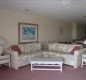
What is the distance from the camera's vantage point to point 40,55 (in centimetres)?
509

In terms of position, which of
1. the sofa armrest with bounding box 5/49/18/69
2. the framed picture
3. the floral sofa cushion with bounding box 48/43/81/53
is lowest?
the sofa armrest with bounding box 5/49/18/69

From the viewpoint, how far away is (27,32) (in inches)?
229

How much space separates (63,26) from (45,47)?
3158mm

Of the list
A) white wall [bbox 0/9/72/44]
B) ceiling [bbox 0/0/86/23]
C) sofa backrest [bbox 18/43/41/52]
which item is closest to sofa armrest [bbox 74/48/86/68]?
ceiling [bbox 0/0/86/23]

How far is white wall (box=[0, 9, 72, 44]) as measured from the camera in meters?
4.89

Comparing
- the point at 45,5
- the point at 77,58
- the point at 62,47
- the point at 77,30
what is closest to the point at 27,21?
the point at 45,5

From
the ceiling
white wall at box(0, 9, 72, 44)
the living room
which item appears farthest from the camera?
white wall at box(0, 9, 72, 44)

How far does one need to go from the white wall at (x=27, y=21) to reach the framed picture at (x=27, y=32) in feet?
0.64

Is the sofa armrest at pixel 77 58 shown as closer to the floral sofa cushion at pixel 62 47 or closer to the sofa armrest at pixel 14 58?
the floral sofa cushion at pixel 62 47

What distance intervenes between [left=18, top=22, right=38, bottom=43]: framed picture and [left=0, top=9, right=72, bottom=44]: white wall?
194 millimetres

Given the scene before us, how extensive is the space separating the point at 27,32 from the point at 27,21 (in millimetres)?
557

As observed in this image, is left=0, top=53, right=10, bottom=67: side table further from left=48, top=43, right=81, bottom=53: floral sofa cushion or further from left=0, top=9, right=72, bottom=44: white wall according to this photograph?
left=48, top=43, right=81, bottom=53: floral sofa cushion

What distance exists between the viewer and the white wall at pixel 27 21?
489 centimetres

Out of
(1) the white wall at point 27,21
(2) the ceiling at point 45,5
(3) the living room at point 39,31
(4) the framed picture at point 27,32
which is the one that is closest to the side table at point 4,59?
(3) the living room at point 39,31
